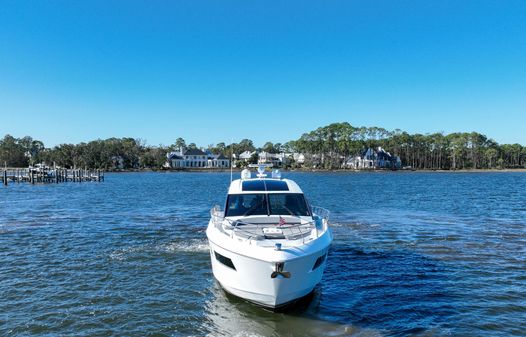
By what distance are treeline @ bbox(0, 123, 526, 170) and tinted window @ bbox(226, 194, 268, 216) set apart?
138 meters

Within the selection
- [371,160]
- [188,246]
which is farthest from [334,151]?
[188,246]

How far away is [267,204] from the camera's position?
13438 mm

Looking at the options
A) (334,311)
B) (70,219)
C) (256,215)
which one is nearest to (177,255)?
(256,215)

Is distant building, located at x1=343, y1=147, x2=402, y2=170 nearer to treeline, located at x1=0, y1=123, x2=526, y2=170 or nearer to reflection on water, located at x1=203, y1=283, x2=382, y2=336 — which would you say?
treeline, located at x1=0, y1=123, x2=526, y2=170

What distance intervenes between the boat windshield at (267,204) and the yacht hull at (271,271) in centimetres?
255

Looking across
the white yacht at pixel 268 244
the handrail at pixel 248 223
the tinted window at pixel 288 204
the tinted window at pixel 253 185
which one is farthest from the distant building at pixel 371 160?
the handrail at pixel 248 223

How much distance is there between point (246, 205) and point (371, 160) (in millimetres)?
161125

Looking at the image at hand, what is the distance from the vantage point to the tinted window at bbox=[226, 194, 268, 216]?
13352 millimetres

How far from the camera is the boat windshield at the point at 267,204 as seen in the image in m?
13.4

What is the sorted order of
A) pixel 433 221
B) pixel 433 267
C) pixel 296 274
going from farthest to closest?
pixel 433 221, pixel 433 267, pixel 296 274

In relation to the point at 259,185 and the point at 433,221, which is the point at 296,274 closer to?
the point at 259,185

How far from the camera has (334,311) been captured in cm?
1120

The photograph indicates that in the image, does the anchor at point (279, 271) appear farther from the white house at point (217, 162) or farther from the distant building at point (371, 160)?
the white house at point (217, 162)

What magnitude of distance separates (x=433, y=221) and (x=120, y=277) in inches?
847
